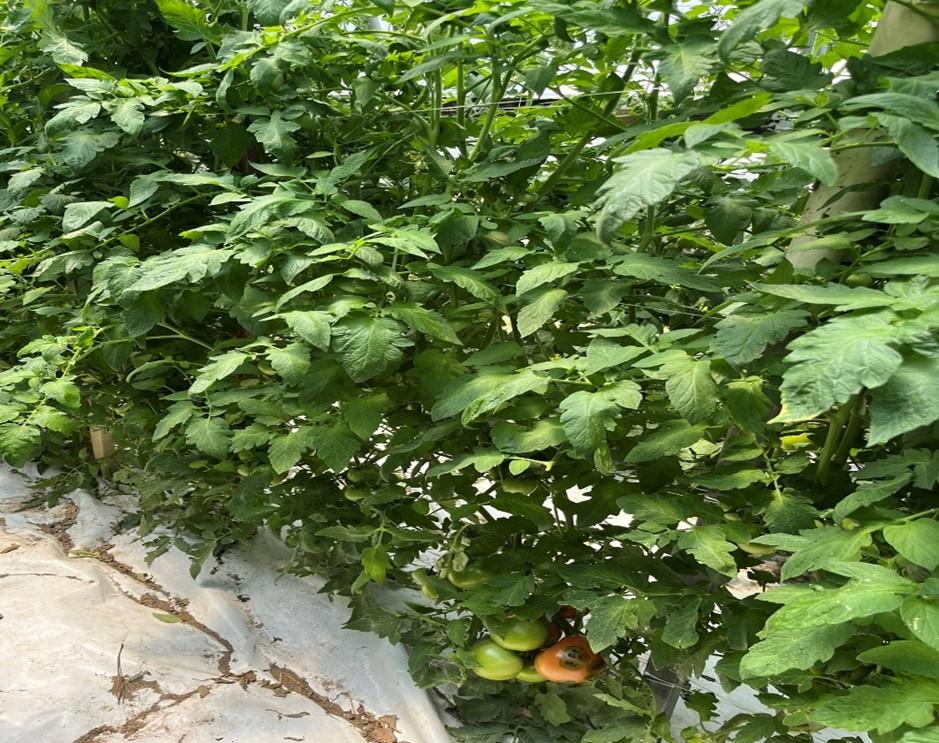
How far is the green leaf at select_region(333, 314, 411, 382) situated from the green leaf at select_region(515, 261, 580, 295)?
163 mm

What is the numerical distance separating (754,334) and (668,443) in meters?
0.19

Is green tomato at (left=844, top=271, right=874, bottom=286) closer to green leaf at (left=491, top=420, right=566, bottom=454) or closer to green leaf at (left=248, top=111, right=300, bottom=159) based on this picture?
green leaf at (left=491, top=420, right=566, bottom=454)

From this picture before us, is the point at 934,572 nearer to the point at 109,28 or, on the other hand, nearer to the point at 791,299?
the point at 791,299

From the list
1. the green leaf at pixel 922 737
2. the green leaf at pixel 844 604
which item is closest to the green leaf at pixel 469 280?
the green leaf at pixel 844 604

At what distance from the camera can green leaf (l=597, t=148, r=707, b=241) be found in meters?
0.67

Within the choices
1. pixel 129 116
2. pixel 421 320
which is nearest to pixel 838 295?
pixel 421 320

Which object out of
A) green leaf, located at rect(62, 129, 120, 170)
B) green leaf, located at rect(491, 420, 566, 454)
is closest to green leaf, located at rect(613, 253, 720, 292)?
green leaf, located at rect(491, 420, 566, 454)

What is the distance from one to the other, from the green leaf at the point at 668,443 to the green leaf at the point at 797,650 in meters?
0.27

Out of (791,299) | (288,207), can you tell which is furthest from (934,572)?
(288,207)

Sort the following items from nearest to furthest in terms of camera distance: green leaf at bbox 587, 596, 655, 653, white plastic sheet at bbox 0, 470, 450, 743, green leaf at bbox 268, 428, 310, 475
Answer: green leaf at bbox 587, 596, 655, 653
green leaf at bbox 268, 428, 310, 475
white plastic sheet at bbox 0, 470, 450, 743

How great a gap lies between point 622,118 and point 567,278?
0.46 metres

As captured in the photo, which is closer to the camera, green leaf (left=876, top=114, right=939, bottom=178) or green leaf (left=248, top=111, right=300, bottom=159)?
green leaf (left=876, top=114, right=939, bottom=178)

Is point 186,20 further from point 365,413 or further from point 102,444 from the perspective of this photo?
point 102,444

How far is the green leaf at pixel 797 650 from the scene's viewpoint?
25.8 inches
